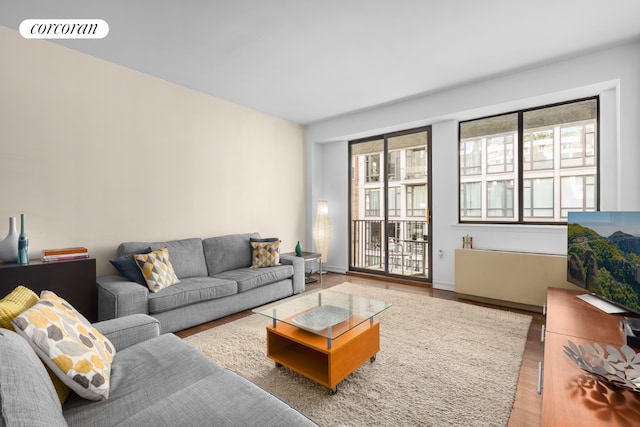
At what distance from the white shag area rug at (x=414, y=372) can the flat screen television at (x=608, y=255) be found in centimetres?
77

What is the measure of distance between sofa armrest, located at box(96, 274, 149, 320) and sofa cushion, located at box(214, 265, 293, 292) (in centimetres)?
93

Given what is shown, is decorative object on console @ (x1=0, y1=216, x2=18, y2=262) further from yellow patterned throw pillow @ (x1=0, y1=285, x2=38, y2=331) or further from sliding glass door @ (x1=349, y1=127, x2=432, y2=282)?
sliding glass door @ (x1=349, y1=127, x2=432, y2=282)

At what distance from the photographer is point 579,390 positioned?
119 cm

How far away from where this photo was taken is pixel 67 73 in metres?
2.93

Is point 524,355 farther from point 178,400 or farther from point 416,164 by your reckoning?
point 416,164

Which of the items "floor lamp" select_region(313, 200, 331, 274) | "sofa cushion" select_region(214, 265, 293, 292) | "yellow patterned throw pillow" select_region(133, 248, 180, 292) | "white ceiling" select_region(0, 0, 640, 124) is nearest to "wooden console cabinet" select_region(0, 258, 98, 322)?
"yellow patterned throw pillow" select_region(133, 248, 180, 292)

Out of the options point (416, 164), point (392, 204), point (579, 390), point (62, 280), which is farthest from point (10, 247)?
point (416, 164)

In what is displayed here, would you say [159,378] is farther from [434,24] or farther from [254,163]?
[254,163]

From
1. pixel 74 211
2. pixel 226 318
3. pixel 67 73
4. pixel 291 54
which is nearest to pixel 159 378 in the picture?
pixel 226 318

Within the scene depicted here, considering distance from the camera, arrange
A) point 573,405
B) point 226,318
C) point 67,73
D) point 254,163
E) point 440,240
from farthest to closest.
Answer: point 254,163
point 440,240
point 226,318
point 67,73
point 573,405

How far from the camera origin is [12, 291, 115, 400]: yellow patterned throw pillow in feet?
3.73

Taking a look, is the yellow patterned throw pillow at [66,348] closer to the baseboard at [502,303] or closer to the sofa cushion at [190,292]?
the sofa cushion at [190,292]

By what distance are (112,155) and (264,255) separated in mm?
2090

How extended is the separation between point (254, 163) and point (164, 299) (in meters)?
2.61
